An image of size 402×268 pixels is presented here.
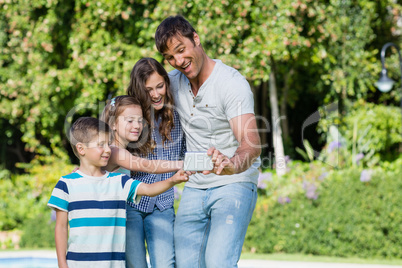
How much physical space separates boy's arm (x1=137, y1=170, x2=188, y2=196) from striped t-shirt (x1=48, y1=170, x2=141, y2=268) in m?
0.05

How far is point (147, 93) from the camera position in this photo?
3346 millimetres

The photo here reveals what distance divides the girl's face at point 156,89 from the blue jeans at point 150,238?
68 centimetres

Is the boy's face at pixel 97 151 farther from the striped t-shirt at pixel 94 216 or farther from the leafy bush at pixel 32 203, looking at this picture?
the leafy bush at pixel 32 203

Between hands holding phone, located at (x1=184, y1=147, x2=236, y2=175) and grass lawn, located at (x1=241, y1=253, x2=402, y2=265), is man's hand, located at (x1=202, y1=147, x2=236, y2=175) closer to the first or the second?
hands holding phone, located at (x1=184, y1=147, x2=236, y2=175)

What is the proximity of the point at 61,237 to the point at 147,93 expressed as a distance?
105 cm

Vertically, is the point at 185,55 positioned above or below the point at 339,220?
above

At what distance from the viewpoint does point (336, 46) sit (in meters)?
10.9

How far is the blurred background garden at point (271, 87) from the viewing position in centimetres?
795

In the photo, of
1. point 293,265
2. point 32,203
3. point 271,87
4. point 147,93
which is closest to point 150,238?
point 147,93

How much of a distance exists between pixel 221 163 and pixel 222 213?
20.3 inches

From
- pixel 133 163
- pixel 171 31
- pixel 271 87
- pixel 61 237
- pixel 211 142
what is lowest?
pixel 61 237

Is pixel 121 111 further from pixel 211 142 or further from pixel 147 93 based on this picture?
pixel 211 142

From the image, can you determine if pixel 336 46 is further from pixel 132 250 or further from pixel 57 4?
pixel 132 250

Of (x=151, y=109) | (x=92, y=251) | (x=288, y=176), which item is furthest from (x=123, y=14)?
(x=92, y=251)
